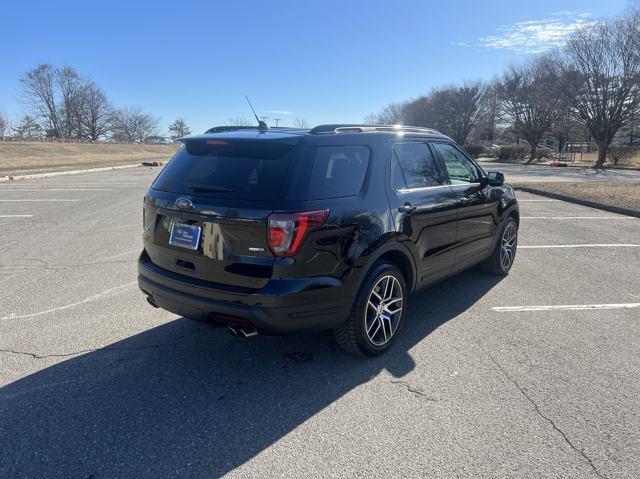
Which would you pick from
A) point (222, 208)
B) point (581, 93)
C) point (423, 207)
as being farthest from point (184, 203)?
point (581, 93)

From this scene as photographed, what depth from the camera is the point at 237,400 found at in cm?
300

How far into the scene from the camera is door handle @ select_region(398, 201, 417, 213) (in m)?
3.63

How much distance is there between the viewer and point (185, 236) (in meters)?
3.19

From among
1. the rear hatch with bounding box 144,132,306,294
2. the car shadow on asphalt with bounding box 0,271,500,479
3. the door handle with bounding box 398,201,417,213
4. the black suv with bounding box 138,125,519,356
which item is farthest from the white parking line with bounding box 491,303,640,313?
the rear hatch with bounding box 144,132,306,294

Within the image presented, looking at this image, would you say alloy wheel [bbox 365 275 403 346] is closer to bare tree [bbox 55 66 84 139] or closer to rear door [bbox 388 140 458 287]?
rear door [bbox 388 140 458 287]

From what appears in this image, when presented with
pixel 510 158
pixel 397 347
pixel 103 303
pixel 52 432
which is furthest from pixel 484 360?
pixel 510 158

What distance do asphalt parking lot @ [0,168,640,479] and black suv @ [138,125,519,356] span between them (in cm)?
46

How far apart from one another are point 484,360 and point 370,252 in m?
1.29

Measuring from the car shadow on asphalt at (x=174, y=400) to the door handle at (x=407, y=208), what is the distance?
113cm

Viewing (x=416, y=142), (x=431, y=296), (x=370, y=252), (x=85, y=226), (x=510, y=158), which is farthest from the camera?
(x=510, y=158)

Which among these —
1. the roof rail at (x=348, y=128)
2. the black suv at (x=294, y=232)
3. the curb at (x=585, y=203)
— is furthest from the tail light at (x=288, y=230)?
the curb at (x=585, y=203)

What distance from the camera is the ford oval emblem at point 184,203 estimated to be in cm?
314

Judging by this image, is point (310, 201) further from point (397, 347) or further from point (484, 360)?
point (484, 360)

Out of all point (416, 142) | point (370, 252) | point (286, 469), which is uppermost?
point (416, 142)
